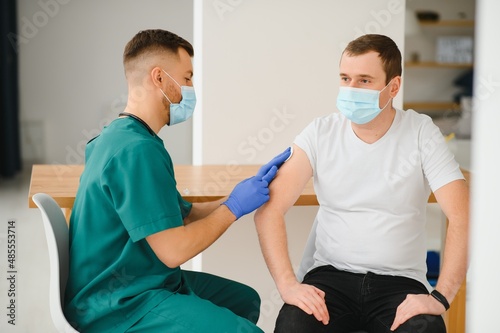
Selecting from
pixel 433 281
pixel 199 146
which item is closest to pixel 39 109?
pixel 199 146

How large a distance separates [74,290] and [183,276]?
312 millimetres

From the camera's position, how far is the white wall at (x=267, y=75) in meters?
2.79

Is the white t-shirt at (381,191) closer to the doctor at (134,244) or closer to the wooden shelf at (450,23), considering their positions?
the doctor at (134,244)

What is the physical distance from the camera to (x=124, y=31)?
Result: 7180 mm

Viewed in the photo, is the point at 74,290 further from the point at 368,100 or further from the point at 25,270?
the point at 25,270

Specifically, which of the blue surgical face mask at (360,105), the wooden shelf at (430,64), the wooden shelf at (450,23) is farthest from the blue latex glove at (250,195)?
the wooden shelf at (450,23)

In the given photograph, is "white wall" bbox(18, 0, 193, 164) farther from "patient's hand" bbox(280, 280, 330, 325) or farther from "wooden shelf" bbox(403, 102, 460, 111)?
"patient's hand" bbox(280, 280, 330, 325)

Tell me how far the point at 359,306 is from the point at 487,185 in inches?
43.1

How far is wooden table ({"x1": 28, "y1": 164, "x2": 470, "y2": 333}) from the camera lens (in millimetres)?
2148

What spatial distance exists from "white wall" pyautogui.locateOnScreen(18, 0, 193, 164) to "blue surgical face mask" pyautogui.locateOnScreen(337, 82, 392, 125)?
17.8 feet

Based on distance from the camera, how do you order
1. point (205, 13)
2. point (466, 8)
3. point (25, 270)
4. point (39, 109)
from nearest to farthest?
point (205, 13), point (25, 270), point (39, 109), point (466, 8)

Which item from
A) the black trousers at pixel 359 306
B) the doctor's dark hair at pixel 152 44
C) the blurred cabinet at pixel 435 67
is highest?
the blurred cabinet at pixel 435 67

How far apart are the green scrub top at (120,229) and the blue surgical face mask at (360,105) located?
549mm

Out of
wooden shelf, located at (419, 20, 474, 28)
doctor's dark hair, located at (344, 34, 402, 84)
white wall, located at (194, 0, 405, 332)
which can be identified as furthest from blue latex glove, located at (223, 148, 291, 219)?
wooden shelf, located at (419, 20, 474, 28)
